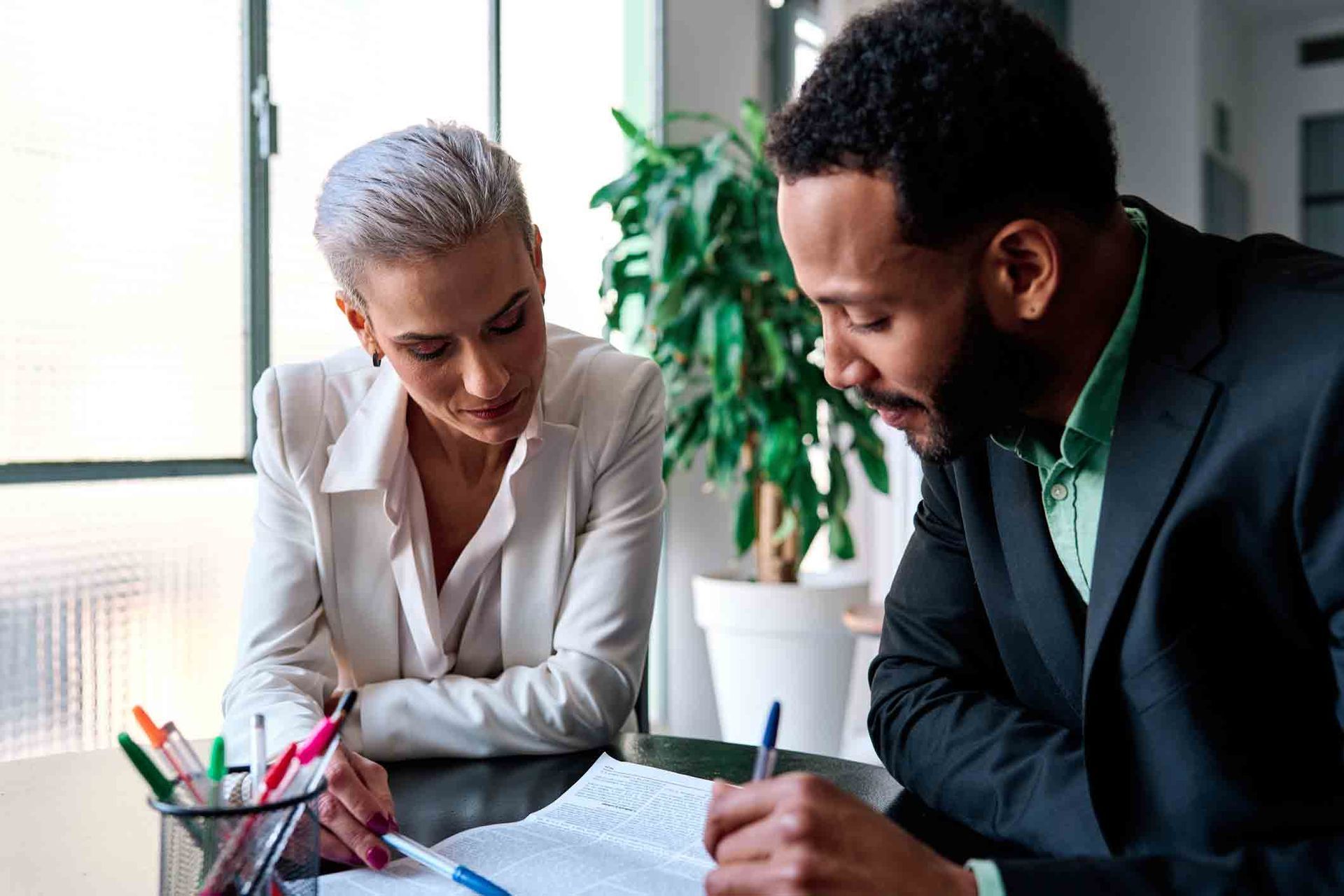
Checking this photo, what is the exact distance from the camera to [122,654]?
252 centimetres

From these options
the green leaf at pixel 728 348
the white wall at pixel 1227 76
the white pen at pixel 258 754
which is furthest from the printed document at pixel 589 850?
the white wall at pixel 1227 76

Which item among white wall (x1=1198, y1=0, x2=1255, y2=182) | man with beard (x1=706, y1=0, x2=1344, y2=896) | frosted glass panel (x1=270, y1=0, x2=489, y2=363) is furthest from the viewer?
white wall (x1=1198, y1=0, x2=1255, y2=182)

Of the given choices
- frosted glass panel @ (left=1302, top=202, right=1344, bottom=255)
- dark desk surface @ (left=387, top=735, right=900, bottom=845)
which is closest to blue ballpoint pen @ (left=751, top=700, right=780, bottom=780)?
dark desk surface @ (left=387, top=735, right=900, bottom=845)

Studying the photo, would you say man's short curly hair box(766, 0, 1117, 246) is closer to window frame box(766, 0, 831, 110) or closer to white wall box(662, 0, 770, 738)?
white wall box(662, 0, 770, 738)

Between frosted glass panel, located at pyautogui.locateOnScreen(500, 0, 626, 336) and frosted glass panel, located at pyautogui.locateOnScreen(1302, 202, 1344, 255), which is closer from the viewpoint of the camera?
frosted glass panel, located at pyautogui.locateOnScreen(500, 0, 626, 336)

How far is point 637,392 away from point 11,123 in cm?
138

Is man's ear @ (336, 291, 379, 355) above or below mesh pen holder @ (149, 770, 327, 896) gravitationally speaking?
above

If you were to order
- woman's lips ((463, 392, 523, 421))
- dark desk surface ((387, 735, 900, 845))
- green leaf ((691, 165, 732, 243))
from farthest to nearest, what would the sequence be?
green leaf ((691, 165, 732, 243)) < woman's lips ((463, 392, 523, 421)) < dark desk surface ((387, 735, 900, 845))

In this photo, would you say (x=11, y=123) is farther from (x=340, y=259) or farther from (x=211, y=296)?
(x=340, y=259)

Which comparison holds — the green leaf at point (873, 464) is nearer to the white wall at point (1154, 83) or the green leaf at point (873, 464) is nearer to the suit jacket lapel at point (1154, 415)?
the suit jacket lapel at point (1154, 415)

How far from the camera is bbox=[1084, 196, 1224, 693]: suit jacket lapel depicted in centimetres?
100

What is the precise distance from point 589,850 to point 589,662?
471 mm

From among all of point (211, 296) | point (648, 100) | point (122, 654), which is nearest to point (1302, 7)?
point (648, 100)

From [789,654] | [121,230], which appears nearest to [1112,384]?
[121,230]
